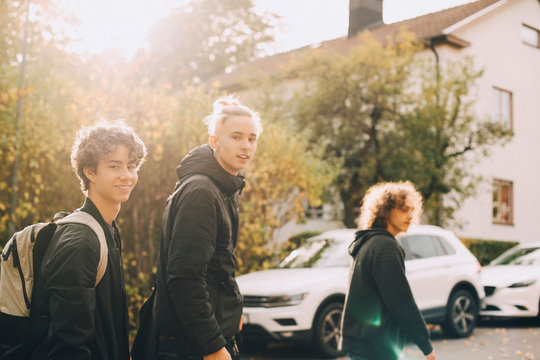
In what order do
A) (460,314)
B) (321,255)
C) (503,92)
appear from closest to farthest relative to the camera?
(321,255) → (460,314) → (503,92)

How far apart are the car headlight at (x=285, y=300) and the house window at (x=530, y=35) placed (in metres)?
20.5

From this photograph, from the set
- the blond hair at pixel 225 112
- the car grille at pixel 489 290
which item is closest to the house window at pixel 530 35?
the car grille at pixel 489 290

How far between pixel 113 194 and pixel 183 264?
1.33 ft

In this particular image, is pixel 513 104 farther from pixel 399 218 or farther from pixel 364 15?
pixel 399 218

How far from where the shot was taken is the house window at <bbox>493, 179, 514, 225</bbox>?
76.5ft

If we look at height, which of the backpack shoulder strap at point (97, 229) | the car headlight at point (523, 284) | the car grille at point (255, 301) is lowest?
the car headlight at point (523, 284)

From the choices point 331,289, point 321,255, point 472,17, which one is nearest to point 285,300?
point 331,289

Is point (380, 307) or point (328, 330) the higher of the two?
point (380, 307)

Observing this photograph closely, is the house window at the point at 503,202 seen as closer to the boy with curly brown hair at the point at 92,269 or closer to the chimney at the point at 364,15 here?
the chimney at the point at 364,15

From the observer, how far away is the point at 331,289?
819 cm

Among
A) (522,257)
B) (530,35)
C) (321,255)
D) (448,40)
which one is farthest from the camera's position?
(530,35)

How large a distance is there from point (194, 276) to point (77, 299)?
0.53 m

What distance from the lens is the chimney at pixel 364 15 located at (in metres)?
27.3

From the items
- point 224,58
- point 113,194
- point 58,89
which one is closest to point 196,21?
point 224,58
